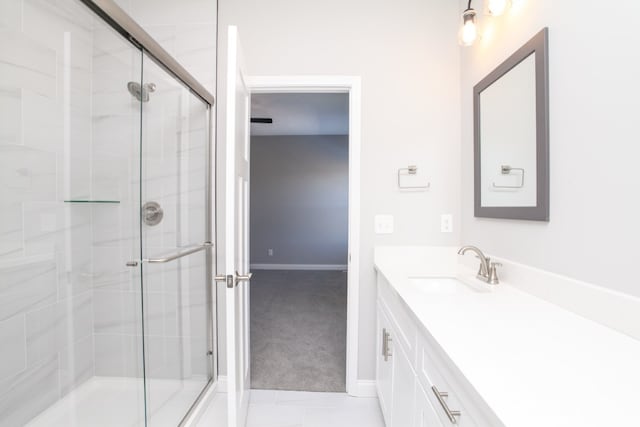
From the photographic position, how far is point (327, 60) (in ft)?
5.92

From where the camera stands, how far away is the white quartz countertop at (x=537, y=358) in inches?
19.2

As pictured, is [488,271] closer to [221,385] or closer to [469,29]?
[469,29]

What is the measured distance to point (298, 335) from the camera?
2701 millimetres

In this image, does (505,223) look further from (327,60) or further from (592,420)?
(327,60)

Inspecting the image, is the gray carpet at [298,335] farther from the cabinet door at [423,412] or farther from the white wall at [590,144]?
the white wall at [590,144]

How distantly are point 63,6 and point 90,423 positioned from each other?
218 cm

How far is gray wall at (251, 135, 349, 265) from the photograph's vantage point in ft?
18.0

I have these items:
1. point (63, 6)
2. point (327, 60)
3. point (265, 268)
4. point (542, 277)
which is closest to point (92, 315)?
point (63, 6)

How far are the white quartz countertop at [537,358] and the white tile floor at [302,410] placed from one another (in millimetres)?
1067

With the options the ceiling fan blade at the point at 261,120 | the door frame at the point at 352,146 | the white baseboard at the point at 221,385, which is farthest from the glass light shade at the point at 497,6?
the ceiling fan blade at the point at 261,120

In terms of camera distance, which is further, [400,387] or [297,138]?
[297,138]

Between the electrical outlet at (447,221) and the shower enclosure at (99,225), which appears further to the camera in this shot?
the electrical outlet at (447,221)

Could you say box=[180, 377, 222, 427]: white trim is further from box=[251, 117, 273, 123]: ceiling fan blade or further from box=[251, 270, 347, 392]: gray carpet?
box=[251, 117, 273, 123]: ceiling fan blade

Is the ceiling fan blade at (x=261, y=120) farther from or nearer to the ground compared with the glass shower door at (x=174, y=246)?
farther from the ground
